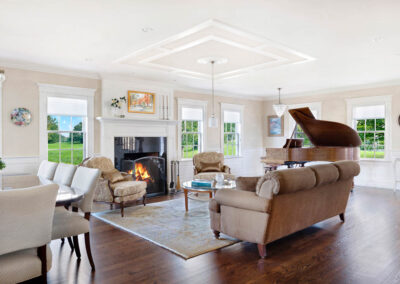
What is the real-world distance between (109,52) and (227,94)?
4.43 m

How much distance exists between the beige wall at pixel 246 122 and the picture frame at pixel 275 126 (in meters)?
0.32

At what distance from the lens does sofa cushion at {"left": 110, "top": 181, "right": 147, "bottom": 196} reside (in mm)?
4645

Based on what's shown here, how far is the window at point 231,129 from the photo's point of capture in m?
8.28

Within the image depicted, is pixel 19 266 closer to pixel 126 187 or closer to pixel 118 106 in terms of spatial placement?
pixel 126 187

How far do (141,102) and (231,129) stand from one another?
311cm

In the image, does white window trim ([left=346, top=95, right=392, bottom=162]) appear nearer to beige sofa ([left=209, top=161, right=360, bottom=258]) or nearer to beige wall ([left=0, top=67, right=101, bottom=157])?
beige sofa ([left=209, top=161, right=360, bottom=258])

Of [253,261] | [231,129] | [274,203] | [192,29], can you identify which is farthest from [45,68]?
[231,129]

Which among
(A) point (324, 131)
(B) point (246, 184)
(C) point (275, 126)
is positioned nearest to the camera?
(B) point (246, 184)

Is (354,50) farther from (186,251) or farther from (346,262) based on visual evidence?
(186,251)

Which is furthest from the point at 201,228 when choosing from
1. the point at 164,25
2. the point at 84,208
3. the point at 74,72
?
the point at 74,72

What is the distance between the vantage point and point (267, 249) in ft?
10.6

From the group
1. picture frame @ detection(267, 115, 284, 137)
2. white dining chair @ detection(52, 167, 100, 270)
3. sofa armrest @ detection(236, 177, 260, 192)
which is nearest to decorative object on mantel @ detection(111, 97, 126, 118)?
white dining chair @ detection(52, 167, 100, 270)

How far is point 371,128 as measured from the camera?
7.15 meters

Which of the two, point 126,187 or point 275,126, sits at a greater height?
point 275,126
